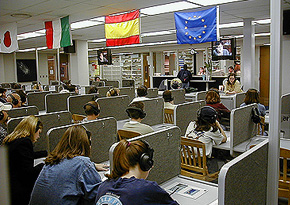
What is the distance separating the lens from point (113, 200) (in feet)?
4.46

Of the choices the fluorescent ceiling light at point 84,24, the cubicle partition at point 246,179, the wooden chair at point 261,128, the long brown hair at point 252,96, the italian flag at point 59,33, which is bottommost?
the wooden chair at point 261,128

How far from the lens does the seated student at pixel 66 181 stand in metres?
1.77

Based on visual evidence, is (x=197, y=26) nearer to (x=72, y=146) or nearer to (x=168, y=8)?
(x=168, y=8)

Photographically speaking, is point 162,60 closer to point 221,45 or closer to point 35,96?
point 221,45

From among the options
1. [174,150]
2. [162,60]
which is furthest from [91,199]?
[162,60]

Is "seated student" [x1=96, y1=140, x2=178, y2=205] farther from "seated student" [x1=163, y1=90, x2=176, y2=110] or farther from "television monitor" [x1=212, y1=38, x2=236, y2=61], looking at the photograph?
"television monitor" [x1=212, y1=38, x2=236, y2=61]

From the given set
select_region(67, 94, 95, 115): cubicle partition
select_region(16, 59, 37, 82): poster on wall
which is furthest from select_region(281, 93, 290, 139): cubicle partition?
select_region(16, 59, 37, 82): poster on wall

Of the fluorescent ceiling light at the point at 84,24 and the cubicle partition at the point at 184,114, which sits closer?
the cubicle partition at the point at 184,114

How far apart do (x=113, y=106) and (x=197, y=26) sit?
2006 mm

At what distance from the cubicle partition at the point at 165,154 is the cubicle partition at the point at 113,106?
8.86 feet

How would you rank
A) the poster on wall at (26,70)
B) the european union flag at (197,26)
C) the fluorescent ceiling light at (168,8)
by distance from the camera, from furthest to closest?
the poster on wall at (26,70)
the fluorescent ceiling light at (168,8)
the european union flag at (197,26)

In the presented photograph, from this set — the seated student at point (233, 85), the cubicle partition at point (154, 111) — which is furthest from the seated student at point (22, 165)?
the seated student at point (233, 85)

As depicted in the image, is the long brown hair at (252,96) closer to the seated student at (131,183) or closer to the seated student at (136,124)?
the seated student at (136,124)

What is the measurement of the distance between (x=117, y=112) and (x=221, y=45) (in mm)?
4296
